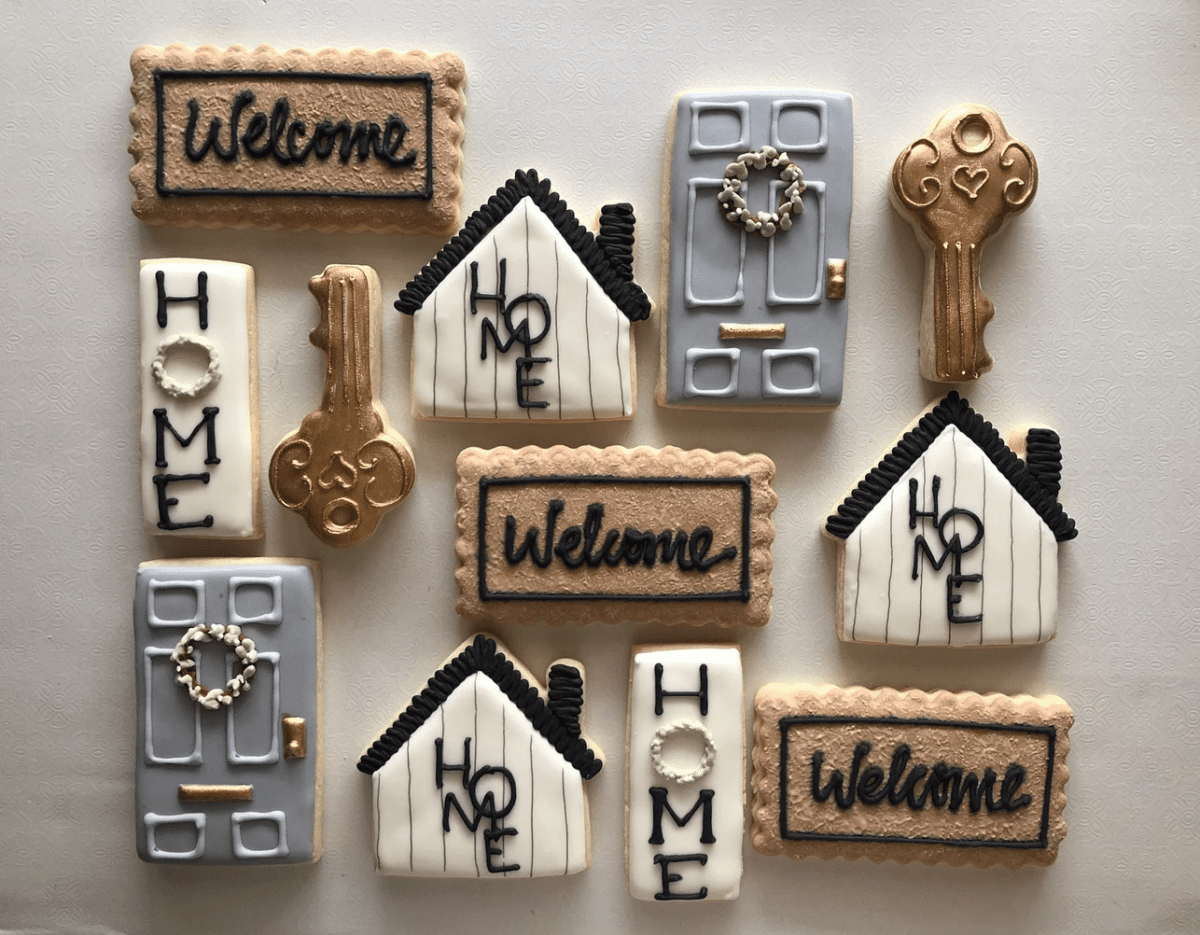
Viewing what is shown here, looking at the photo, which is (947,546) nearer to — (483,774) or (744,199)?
(744,199)

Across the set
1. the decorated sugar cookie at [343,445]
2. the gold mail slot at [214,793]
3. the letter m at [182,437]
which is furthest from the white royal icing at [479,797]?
the letter m at [182,437]

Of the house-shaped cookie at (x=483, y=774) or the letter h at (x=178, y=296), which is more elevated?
the letter h at (x=178, y=296)

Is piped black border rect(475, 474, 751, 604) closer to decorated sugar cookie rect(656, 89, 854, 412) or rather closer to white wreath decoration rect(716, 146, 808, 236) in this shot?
decorated sugar cookie rect(656, 89, 854, 412)

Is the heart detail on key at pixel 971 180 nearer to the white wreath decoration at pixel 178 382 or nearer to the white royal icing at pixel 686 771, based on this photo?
the white royal icing at pixel 686 771

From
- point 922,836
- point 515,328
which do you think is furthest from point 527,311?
point 922,836

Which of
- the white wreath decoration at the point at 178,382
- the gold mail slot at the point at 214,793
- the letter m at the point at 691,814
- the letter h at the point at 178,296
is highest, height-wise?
the letter h at the point at 178,296
